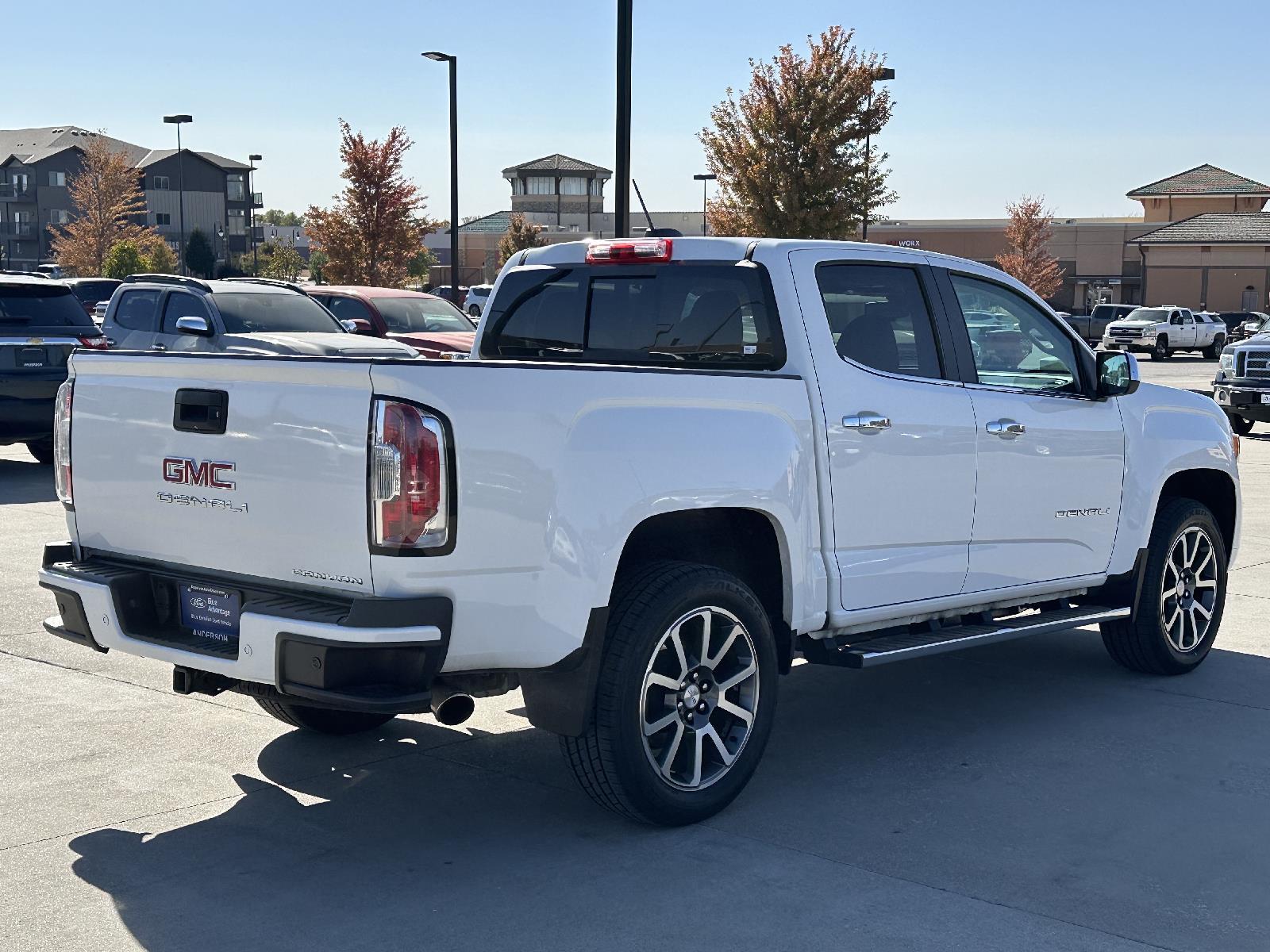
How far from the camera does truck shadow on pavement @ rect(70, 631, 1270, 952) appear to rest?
167 inches

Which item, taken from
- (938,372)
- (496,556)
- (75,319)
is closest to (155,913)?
(496,556)

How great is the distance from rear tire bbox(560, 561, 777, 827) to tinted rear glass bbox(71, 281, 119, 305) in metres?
30.6

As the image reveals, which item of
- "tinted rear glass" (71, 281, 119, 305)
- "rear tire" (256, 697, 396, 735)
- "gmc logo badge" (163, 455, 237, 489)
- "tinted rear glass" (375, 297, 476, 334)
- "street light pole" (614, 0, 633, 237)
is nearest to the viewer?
"gmc logo badge" (163, 455, 237, 489)

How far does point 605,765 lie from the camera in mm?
4820

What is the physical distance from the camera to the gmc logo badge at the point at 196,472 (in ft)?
15.5

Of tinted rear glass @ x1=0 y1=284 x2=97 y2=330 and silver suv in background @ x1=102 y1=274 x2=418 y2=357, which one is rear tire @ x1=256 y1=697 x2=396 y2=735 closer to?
tinted rear glass @ x1=0 y1=284 x2=97 y2=330

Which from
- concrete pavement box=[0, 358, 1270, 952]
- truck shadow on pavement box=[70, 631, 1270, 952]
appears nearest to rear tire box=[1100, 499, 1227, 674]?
concrete pavement box=[0, 358, 1270, 952]

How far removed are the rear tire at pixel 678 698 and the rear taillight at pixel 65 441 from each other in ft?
6.62

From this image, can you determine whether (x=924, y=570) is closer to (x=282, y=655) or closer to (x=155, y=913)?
(x=282, y=655)

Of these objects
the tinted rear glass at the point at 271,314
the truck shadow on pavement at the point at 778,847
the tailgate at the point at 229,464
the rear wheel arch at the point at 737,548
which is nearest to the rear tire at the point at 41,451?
the tinted rear glass at the point at 271,314

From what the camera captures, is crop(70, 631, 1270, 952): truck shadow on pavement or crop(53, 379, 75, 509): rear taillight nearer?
crop(70, 631, 1270, 952): truck shadow on pavement

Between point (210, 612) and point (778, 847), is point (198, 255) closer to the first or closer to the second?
point (210, 612)

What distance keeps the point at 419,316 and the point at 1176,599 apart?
49.2 ft

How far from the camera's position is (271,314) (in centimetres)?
1727
